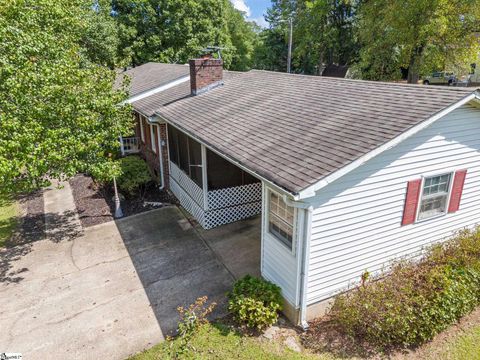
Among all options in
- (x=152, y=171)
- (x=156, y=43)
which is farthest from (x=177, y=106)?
(x=156, y=43)

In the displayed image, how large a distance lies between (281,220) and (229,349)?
2.79m

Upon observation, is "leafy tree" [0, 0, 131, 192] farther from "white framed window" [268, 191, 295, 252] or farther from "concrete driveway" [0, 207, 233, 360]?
"white framed window" [268, 191, 295, 252]

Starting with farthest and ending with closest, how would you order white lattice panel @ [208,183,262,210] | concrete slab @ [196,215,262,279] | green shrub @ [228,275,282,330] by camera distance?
white lattice panel @ [208,183,262,210] < concrete slab @ [196,215,262,279] < green shrub @ [228,275,282,330]

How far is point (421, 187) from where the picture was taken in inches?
293

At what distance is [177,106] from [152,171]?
4.43 meters

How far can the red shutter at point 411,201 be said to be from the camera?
7.32 m

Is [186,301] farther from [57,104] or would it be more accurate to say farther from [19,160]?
[57,104]

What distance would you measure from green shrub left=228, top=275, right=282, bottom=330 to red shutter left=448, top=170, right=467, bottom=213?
503cm

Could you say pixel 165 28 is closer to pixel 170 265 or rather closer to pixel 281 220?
pixel 170 265

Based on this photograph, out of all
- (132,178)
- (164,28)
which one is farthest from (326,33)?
(132,178)

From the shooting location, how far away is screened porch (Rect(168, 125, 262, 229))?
10.7m

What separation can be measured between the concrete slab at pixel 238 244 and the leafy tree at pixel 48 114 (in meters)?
3.85

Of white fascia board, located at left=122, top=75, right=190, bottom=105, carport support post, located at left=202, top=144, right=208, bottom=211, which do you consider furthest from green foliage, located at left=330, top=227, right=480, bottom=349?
white fascia board, located at left=122, top=75, right=190, bottom=105

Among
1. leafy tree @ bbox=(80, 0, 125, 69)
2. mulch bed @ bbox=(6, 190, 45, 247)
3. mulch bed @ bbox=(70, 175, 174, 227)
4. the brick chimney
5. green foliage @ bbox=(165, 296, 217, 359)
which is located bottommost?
mulch bed @ bbox=(6, 190, 45, 247)
